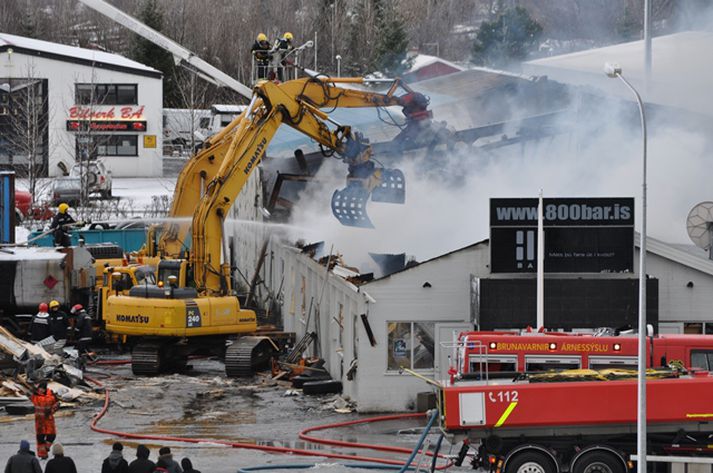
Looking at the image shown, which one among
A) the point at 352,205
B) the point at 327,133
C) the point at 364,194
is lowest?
the point at 352,205

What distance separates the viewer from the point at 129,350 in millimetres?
41562

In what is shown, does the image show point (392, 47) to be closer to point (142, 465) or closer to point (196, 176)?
point (196, 176)

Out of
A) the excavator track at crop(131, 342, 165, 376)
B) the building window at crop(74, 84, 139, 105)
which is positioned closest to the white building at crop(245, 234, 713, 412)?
the excavator track at crop(131, 342, 165, 376)

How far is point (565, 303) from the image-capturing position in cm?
2998

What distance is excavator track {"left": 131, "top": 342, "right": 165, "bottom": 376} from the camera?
3612 centimetres

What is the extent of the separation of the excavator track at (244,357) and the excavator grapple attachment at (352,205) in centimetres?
498

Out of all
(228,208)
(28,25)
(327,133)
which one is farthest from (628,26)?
(28,25)

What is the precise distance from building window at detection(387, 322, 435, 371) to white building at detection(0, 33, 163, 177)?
5337 cm

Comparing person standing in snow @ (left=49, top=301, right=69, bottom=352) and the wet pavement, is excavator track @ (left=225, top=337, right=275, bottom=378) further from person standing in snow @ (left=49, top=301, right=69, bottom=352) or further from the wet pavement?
person standing in snow @ (left=49, top=301, right=69, bottom=352)

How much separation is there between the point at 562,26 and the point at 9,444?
31585 mm

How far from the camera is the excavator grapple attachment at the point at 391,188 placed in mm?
39259

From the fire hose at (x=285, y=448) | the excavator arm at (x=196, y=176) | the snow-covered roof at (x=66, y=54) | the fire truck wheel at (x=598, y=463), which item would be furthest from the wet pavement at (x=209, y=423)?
the snow-covered roof at (x=66, y=54)

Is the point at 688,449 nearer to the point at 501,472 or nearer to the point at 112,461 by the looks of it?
the point at 501,472

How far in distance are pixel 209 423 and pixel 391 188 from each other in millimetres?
11784
